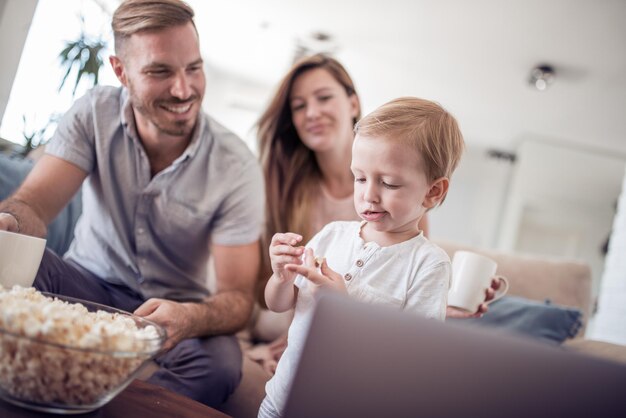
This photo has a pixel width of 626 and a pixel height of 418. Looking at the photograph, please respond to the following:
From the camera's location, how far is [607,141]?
19.3 ft

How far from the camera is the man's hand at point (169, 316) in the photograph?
1019 mm

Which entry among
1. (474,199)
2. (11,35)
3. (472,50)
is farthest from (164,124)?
(474,199)

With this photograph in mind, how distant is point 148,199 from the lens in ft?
4.80

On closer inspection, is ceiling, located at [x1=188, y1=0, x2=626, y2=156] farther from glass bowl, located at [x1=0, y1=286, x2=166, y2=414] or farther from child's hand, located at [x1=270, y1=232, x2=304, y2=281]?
glass bowl, located at [x1=0, y1=286, x2=166, y2=414]

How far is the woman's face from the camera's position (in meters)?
1.57

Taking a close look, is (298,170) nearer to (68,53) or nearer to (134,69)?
(134,69)

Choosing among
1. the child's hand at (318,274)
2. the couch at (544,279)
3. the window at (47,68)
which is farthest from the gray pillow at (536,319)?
the window at (47,68)

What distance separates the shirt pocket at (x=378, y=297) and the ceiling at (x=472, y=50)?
10.1ft

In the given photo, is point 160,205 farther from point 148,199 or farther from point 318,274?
point 318,274

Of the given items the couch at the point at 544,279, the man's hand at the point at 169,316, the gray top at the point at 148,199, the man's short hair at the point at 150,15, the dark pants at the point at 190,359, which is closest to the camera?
the man's hand at the point at 169,316

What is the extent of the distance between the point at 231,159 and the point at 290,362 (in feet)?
2.75

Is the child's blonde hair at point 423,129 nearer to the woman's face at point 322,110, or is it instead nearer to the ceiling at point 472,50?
the woman's face at point 322,110

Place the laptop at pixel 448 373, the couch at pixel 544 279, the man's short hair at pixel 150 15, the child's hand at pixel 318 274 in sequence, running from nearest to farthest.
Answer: the laptop at pixel 448 373 < the child's hand at pixel 318 274 < the man's short hair at pixel 150 15 < the couch at pixel 544 279

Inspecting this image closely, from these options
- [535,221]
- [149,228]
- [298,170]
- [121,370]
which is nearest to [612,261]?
[298,170]
